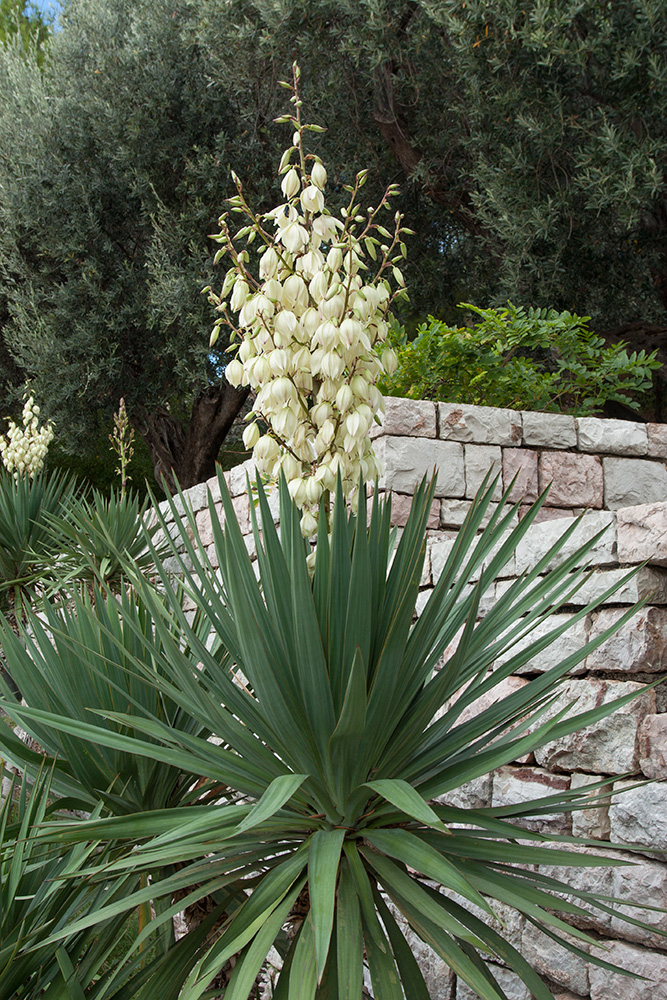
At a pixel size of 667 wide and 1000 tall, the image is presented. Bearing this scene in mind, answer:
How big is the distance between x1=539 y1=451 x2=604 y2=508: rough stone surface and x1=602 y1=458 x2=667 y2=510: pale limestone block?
6 cm

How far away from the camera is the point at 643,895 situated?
2.19 meters

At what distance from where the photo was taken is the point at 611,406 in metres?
8.09

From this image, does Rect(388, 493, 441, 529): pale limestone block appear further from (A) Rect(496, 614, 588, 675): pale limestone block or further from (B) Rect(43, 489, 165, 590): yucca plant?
(B) Rect(43, 489, 165, 590): yucca plant

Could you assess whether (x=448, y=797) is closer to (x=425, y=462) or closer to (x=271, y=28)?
(x=425, y=462)

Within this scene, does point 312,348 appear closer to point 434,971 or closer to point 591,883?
point 591,883

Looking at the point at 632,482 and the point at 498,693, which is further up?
the point at 632,482

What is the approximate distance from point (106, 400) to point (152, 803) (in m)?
7.13

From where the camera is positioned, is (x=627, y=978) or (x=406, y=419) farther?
(x=406, y=419)

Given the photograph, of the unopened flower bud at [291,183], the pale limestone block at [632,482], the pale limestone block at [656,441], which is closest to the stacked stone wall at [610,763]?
the unopened flower bud at [291,183]

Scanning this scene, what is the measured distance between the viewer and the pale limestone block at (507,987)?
239cm

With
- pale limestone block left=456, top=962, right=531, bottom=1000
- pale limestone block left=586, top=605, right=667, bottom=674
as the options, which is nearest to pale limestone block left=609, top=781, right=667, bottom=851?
pale limestone block left=586, top=605, right=667, bottom=674

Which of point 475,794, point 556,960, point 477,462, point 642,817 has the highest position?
point 477,462

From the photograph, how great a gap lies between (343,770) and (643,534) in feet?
4.51

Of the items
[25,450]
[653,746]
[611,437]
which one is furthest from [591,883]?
[25,450]
